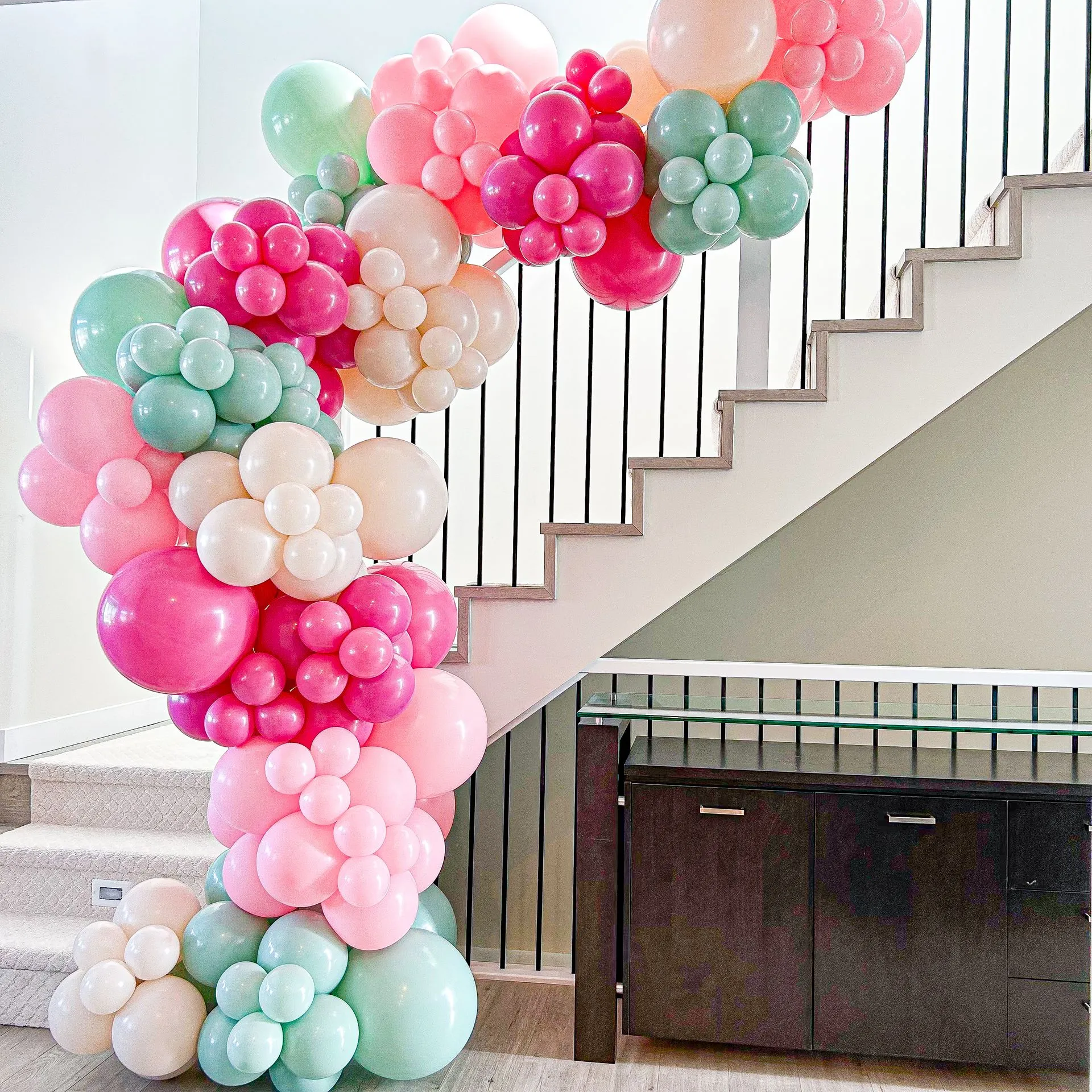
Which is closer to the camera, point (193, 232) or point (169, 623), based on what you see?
point (169, 623)

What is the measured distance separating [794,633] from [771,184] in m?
1.87

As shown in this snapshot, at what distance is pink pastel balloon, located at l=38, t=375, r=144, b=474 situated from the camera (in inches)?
77.0

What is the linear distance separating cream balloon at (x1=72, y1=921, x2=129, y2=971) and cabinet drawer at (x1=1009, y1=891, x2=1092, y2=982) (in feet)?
6.57

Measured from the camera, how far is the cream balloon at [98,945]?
2164mm

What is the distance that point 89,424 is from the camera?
1953 mm

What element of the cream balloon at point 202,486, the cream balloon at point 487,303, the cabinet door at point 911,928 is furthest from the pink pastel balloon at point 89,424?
the cabinet door at point 911,928

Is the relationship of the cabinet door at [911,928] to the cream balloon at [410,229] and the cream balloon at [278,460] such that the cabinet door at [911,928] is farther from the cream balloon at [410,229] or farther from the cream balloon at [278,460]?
the cream balloon at [410,229]

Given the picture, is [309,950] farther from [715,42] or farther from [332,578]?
[715,42]

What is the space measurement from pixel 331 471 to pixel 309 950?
3.32ft

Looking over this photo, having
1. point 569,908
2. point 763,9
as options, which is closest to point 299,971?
point 569,908

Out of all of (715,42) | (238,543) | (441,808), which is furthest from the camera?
(441,808)

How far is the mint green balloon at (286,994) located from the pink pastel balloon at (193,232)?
4.94 feet

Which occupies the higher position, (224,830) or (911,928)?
(224,830)

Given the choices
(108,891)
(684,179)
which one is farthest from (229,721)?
(684,179)
